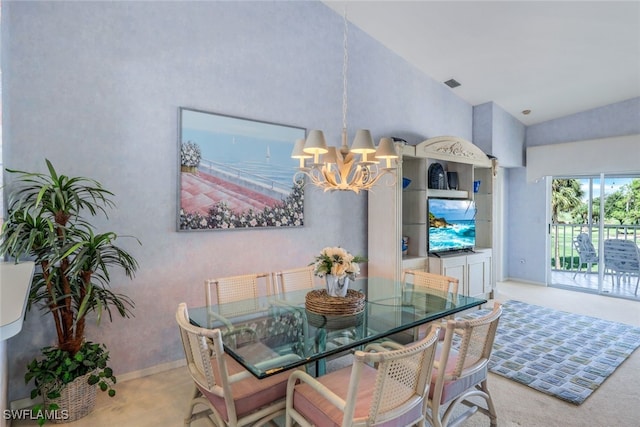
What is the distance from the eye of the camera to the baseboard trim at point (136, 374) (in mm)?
2414

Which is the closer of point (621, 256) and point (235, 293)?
point (235, 293)

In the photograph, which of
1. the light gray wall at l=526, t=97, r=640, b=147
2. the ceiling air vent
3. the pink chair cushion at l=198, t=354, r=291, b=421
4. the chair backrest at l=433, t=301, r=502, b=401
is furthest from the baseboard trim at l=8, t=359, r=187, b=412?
the light gray wall at l=526, t=97, r=640, b=147

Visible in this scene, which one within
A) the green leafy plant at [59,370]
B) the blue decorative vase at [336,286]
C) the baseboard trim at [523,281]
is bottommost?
the baseboard trim at [523,281]

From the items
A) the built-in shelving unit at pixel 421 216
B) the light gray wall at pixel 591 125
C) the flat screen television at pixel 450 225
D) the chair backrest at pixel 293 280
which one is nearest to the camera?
the chair backrest at pixel 293 280

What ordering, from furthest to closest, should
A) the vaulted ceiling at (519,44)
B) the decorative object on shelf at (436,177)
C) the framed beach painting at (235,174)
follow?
1. the decorative object on shelf at (436,177)
2. the vaulted ceiling at (519,44)
3. the framed beach painting at (235,174)

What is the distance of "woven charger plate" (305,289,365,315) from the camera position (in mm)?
2262

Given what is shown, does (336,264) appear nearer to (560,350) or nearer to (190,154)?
(190,154)

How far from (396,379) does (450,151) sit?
150 inches

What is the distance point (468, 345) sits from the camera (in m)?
1.82

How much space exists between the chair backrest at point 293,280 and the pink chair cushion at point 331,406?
3.77ft

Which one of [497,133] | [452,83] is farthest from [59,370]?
[497,133]

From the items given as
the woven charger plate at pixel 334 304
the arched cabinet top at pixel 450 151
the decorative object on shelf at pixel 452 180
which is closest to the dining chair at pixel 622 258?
the arched cabinet top at pixel 450 151

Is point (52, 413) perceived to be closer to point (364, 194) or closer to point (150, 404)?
point (150, 404)

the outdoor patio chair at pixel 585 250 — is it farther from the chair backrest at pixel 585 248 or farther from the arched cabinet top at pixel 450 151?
the arched cabinet top at pixel 450 151
